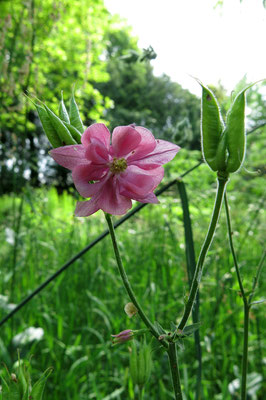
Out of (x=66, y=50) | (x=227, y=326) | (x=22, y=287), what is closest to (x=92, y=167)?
(x=227, y=326)

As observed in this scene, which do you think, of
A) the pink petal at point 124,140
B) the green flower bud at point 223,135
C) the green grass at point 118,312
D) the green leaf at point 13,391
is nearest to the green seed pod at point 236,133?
the green flower bud at point 223,135

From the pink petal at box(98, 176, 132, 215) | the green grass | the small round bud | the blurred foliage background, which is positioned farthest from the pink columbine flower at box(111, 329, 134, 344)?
the green grass

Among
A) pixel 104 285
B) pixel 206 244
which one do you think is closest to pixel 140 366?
pixel 206 244

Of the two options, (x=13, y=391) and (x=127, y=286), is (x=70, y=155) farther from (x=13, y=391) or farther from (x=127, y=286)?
(x=13, y=391)

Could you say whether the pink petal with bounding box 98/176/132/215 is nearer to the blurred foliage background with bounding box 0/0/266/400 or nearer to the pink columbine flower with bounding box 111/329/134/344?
the pink columbine flower with bounding box 111/329/134/344

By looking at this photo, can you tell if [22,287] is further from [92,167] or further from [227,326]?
[92,167]

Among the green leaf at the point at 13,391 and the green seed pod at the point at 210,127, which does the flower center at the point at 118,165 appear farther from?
the green leaf at the point at 13,391
